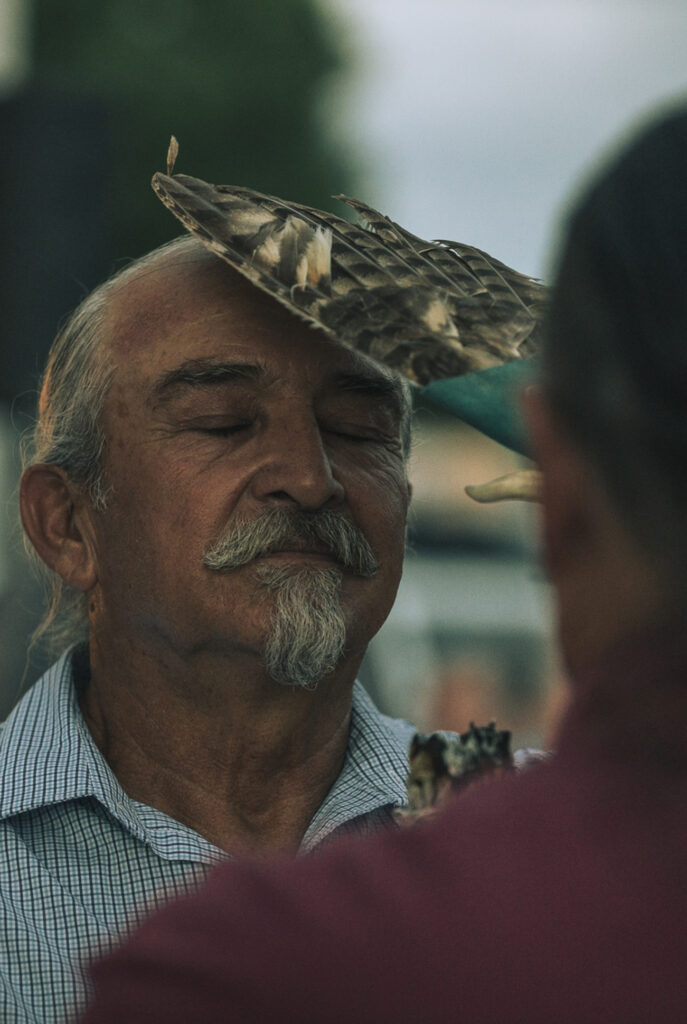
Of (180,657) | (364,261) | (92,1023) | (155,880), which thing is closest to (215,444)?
(180,657)

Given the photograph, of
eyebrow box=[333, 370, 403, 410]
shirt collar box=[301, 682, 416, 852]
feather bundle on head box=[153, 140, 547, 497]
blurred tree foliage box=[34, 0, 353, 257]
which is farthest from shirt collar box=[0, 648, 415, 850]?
blurred tree foliage box=[34, 0, 353, 257]

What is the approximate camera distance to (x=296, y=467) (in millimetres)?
Answer: 1974

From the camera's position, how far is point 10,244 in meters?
4.91

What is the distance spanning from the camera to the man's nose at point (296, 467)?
196 cm

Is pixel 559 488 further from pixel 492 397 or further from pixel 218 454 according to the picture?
pixel 218 454

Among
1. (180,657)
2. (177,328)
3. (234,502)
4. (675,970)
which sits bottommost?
(180,657)

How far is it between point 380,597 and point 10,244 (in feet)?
11.1

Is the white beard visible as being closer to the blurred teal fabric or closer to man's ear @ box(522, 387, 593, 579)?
the blurred teal fabric

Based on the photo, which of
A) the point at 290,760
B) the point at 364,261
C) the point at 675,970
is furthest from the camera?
the point at 290,760

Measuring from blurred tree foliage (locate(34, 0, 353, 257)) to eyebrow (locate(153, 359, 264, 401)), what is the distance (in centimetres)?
2226

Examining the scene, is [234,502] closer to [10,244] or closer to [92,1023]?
[92,1023]

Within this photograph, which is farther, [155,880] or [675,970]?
[155,880]

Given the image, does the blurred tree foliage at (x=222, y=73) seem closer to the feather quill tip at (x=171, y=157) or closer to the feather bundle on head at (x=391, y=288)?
the feather quill tip at (x=171, y=157)

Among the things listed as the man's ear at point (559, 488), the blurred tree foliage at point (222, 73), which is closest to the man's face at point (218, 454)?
the man's ear at point (559, 488)
